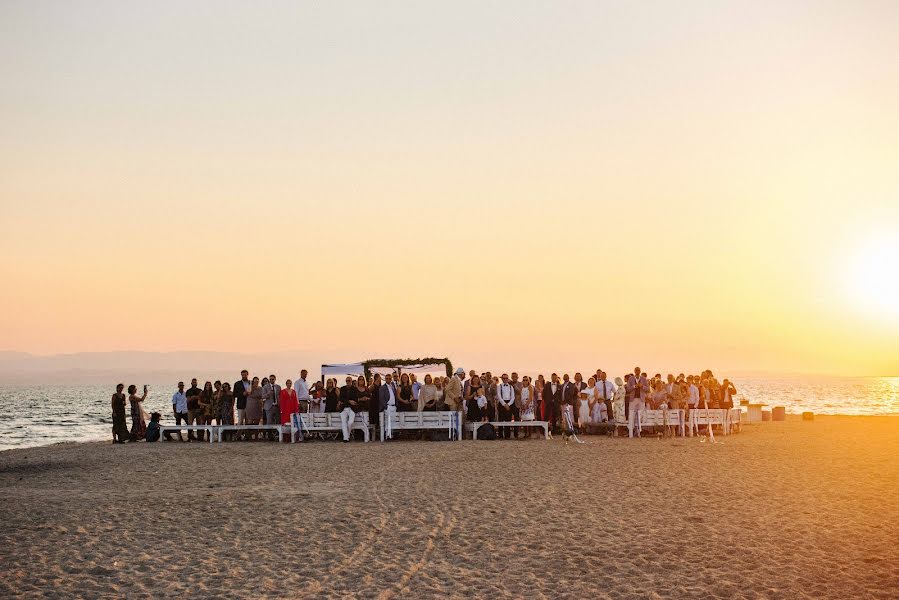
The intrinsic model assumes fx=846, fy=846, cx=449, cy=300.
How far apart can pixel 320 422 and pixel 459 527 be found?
13.6 meters

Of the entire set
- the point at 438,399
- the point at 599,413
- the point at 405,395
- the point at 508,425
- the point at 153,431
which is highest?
the point at 405,395

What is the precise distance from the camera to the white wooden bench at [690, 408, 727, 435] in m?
22.7

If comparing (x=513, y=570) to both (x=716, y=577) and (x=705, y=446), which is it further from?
(x=705, y=446)

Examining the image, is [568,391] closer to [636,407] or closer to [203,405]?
[636,407]

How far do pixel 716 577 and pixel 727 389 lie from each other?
18296 mm

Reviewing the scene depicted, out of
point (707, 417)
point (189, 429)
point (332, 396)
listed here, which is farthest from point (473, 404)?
point (189, 429)

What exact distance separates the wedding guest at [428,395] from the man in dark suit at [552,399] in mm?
3049

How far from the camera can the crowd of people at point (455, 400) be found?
22.6 metres

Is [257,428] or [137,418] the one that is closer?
[257,428]

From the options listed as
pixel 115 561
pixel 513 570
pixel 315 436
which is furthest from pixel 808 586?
pixel 315 436

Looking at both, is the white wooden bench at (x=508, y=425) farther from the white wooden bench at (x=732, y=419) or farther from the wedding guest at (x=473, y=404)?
the white wooden bench at (x=732, y=419)

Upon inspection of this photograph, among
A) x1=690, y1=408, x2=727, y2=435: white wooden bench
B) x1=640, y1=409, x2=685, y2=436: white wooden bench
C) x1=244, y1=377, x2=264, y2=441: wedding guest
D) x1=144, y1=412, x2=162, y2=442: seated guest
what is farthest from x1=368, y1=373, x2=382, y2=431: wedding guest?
x1=690, y1=408, x2=727, y2=435: white wooden bench

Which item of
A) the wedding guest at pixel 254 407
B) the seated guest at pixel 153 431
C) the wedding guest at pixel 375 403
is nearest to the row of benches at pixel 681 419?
the wedding guest at pixel 375 403

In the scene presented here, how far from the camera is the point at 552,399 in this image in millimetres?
23484
